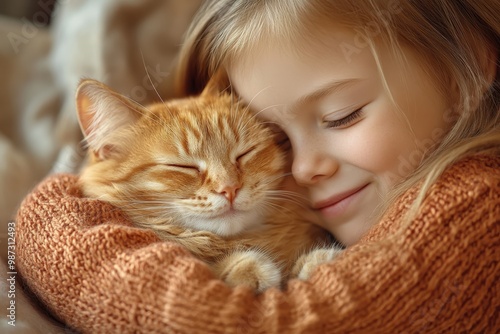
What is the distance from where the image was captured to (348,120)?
1389mm

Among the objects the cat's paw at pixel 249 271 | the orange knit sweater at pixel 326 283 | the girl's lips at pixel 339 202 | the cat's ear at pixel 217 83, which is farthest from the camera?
the cat's ear at pixel 217 83

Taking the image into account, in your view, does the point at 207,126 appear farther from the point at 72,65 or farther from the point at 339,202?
the point at 72,65

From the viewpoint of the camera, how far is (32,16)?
94.2 inches

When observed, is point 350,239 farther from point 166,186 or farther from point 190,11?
point 190,11

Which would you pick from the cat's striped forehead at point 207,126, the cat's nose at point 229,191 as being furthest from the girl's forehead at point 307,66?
the cat's nose at point 229,191

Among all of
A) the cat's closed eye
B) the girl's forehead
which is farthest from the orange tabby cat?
the girl's forehead

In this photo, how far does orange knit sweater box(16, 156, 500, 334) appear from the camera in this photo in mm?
1039

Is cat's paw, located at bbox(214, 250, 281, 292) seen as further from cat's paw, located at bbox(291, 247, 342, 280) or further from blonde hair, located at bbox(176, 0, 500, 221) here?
blonde hair, located at bbox(176, 0, 500, 221)

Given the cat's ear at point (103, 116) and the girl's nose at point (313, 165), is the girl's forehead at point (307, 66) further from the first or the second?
the cat's ear at point (103, 116)

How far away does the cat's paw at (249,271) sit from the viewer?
1.19 m

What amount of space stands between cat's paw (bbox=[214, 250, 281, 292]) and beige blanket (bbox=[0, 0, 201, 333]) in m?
0.90

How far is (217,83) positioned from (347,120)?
0.47m

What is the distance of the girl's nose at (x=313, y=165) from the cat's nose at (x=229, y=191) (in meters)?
0.20

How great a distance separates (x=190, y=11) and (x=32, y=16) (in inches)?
32.4
